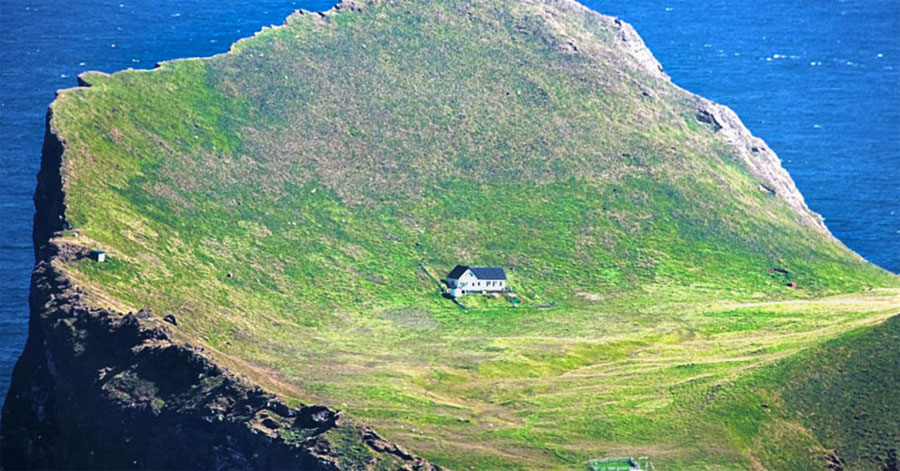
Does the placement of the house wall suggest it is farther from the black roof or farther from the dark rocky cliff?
the dark rocky cliff

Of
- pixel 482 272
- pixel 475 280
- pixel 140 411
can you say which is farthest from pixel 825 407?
pixel 140 411

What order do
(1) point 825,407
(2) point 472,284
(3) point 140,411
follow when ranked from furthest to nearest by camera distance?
(2) point 472,284
(1) point 825,407
(3) point 140,411

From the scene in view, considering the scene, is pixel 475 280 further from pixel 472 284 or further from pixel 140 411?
pixel 140 411

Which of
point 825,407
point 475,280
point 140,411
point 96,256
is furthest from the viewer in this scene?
point 475,280

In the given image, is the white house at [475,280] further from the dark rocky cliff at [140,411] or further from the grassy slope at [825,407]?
the dark rocky cliff at [140,411]

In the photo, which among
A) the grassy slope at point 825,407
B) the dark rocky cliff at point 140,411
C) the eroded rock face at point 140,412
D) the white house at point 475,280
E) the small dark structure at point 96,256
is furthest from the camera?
the white house at point 475,280

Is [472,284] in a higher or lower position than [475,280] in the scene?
lower

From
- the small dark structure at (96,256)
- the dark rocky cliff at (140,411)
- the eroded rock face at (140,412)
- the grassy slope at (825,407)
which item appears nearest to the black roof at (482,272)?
the grassy slope at (825,407)

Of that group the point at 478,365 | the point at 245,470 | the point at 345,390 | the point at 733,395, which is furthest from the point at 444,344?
the point at 245,470
